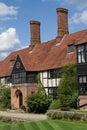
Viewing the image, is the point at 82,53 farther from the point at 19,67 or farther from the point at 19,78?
the point at 19,78

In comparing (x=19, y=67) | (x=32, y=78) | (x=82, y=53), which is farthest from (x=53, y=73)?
(x=82, y=53)

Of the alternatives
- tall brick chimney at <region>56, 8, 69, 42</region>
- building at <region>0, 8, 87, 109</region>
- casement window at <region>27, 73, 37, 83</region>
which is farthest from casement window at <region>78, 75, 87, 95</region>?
tall brick chimney at <region>56, 8, 69, 42</region>

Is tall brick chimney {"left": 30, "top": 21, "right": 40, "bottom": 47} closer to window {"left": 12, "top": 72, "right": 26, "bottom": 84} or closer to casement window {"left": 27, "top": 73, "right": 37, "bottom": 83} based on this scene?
window {"left": 12, "top": 72, "right": 26, "bottom": 84}

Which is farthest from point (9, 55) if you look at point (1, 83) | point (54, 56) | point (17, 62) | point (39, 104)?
point (39, 104)

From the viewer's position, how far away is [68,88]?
37094mm

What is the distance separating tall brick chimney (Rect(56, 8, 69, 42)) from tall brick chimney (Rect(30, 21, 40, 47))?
6.62 metres

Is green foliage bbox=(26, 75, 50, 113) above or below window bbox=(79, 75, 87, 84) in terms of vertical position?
below

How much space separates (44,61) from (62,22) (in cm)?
566

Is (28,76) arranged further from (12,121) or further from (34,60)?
(12,121)

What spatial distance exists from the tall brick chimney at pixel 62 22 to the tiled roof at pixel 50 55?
70 cm

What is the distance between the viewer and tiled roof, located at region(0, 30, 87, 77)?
4191cm

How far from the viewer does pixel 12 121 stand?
34500mm

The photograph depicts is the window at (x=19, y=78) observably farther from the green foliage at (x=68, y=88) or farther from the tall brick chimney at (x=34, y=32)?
the green foliage at (x=68, y=88)

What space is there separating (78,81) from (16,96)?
47.9 feet
